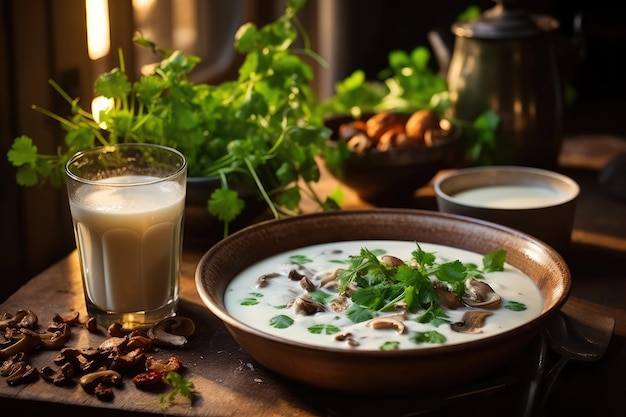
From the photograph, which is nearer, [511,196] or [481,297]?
[481,297]

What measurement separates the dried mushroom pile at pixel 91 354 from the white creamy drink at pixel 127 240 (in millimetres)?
52

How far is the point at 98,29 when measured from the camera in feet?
7.66

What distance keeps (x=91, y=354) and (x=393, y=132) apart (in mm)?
1002

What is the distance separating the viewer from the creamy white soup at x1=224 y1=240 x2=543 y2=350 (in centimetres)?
137

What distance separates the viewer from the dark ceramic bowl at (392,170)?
6.86 feet

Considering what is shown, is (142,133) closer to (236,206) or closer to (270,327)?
(236,206)

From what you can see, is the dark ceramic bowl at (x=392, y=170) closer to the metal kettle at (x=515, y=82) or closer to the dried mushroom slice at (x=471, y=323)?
the metal kettle at (x=515, y=82)

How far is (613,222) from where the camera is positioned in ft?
6.97

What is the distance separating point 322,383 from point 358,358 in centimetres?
10

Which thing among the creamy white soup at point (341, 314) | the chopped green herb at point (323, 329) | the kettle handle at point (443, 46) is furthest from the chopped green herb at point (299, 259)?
the kettle handle at point (443, 46)

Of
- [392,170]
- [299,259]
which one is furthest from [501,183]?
[299,259]

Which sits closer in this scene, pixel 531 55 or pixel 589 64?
pixel 531 55

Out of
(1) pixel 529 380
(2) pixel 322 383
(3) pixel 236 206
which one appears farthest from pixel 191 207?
(1) pixel 529 380

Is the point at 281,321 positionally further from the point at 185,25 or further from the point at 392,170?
the point at 185,25
